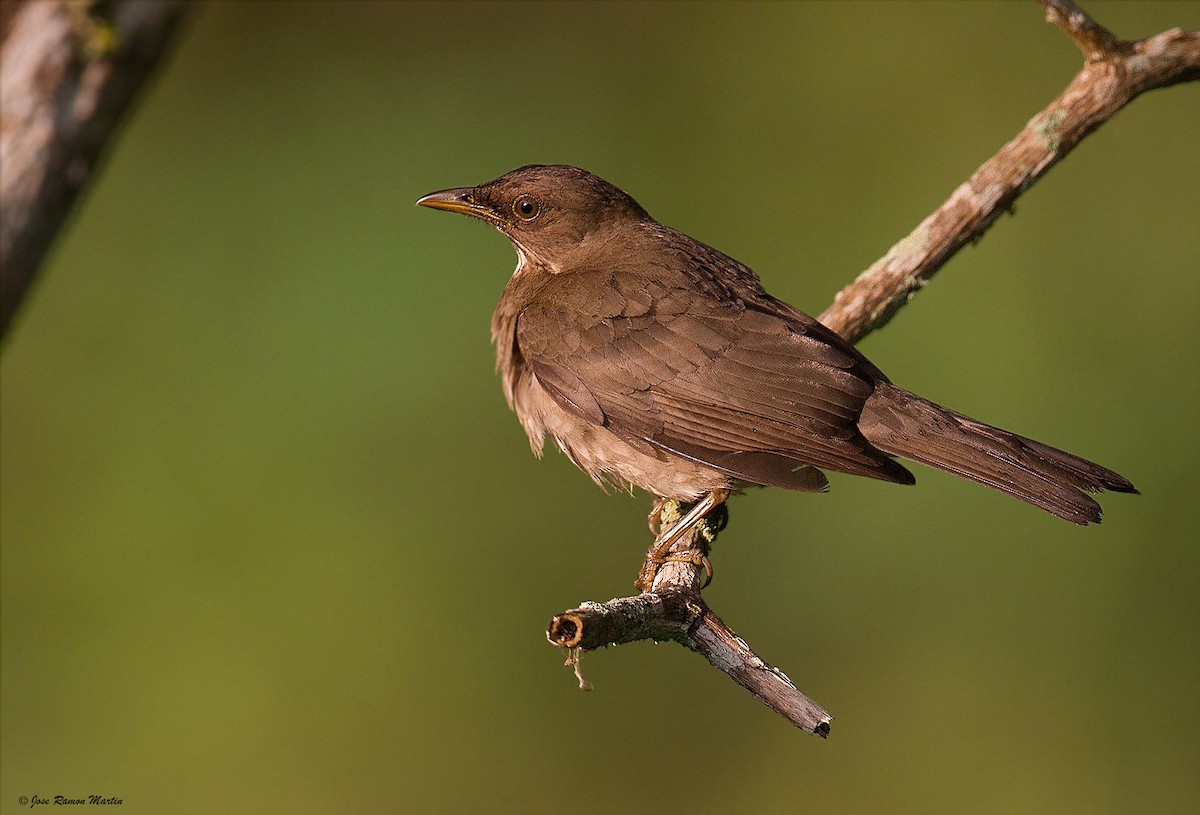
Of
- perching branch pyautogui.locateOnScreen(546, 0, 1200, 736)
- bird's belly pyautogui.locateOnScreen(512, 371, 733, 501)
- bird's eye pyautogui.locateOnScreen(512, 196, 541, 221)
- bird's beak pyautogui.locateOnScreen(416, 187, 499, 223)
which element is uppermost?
perching branch pyautogui.locateOnScreen(546, 0, 1200, 736)

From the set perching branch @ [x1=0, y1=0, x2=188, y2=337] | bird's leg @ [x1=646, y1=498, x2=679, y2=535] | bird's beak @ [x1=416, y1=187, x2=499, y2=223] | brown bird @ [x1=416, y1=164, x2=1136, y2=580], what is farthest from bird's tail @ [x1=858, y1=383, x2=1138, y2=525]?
perching branch @ [x1=0, y1=0, x2=188, y2=337]

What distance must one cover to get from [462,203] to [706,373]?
149 centimetres

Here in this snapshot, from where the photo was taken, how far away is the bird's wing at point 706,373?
409cm

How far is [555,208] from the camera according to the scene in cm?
506

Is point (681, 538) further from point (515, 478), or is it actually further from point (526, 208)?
point (515, 478)

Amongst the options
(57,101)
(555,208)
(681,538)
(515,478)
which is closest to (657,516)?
(681,538)

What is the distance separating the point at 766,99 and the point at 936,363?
2.21 meters

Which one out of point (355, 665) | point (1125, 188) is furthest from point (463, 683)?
point (1125, 188)

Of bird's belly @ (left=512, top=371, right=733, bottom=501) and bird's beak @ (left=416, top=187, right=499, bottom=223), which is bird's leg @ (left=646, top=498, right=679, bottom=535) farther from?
bird's beak @ (left=416, top=187, right=499, bottom=223)

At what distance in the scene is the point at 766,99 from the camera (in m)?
7.54

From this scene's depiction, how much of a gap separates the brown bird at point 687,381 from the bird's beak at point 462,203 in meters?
0.02

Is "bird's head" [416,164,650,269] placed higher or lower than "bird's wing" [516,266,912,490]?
higher

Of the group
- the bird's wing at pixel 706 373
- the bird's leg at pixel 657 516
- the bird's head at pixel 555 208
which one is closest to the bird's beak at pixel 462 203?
the bird's head at pixel 555 208

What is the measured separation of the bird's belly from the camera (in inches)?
172
